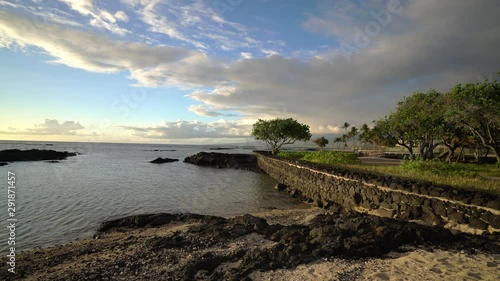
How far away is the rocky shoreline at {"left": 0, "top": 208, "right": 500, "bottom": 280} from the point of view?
632cm

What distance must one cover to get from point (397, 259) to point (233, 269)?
3.78 metres

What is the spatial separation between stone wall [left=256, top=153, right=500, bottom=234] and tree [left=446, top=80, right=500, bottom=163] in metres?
8.21

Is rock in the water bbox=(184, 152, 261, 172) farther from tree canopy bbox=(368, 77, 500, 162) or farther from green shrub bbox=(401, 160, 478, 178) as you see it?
green shrub bbox=(401, 160, 478, 178)

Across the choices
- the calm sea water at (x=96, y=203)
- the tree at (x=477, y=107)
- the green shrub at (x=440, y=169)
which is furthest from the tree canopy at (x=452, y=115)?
the calm sea water at (x=96, y=203)

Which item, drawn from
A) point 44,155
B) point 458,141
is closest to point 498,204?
point 458,141

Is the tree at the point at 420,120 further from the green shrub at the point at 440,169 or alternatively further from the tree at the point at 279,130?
the tree at the point at 279,130

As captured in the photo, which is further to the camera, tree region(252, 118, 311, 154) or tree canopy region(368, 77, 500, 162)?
tree region(252, 118, 311, 154)

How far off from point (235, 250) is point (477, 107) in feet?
54.8

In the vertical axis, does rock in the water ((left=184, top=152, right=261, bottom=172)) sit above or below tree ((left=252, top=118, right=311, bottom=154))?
below

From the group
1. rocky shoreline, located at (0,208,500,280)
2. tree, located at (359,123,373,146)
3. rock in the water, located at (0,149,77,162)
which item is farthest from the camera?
rock in the water, located at (0,149,77,162)

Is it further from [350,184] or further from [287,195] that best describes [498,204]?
[287,195]

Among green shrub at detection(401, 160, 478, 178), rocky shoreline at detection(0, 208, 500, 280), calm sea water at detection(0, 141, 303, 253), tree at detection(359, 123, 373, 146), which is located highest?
tree at detection(359, 123, 373, 146)

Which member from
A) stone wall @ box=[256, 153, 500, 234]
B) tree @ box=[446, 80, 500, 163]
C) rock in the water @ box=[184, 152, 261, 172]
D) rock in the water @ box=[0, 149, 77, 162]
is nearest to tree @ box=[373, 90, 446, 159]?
tree @ box=[446, 80, 500, 163]

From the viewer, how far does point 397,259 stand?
602 centimetres
